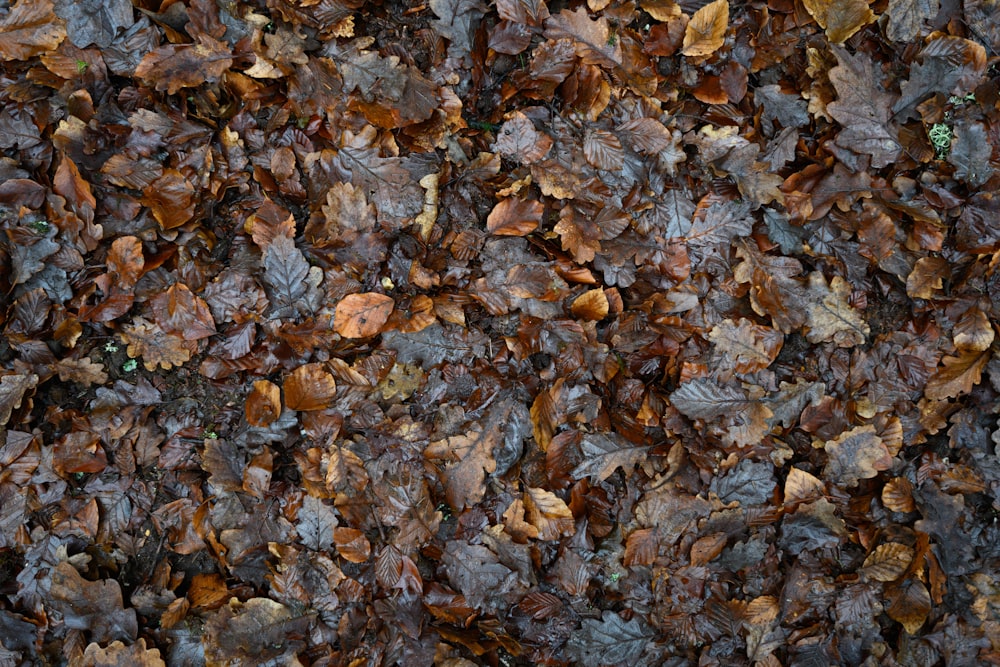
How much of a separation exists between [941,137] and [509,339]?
67.1 inches

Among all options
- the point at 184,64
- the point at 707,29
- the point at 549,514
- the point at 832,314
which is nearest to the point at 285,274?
the point at 184,64

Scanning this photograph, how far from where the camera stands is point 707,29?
6.70 feet

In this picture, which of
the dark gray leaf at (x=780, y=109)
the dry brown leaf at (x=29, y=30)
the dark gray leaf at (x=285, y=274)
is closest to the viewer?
the dry brown leaf at (x=29, y=30)

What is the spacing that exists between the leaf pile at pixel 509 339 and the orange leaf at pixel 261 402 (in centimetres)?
1

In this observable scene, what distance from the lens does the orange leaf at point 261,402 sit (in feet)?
6.82

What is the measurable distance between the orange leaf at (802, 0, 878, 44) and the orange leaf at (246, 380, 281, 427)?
7.60 ft

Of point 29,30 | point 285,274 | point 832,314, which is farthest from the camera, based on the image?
point 832,314

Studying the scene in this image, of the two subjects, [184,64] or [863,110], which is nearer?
[184,64]

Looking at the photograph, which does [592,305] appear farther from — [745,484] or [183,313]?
[183,313]

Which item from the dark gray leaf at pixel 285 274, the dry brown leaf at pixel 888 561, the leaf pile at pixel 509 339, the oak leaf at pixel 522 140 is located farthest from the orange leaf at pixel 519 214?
the dry brown leaf at pixel 888 561

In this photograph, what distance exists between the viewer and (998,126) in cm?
210

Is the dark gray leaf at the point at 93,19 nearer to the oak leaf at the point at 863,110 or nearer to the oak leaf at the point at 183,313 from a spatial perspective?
the oak leaf at the point at 183,313

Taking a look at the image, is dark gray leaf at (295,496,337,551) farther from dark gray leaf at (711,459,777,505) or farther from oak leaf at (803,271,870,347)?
oak leaf at (803,271,870,347)

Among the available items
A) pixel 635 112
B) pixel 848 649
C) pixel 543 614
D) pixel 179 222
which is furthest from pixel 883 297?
pixel 179 222
